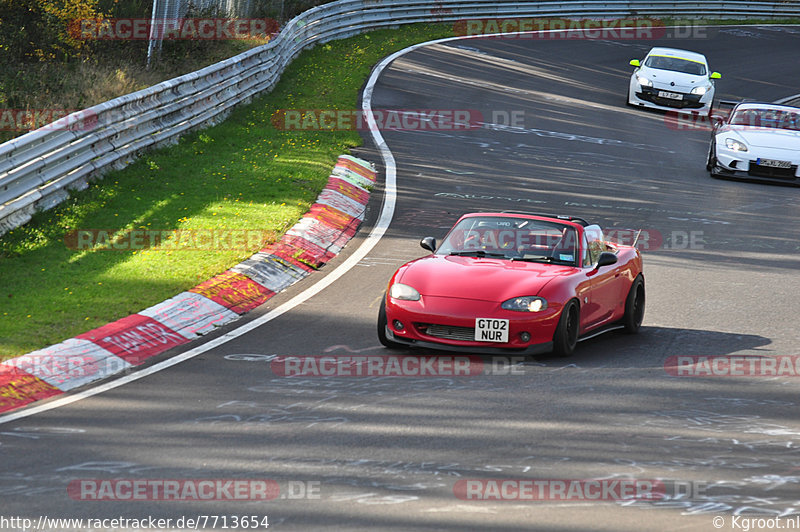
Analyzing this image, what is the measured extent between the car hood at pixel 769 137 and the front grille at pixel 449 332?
43.3 ft

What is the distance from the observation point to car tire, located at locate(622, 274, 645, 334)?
35.9ft

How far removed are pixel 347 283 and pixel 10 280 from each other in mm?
3580

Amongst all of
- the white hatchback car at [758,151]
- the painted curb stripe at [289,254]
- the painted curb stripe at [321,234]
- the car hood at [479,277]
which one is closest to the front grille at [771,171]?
the white hatchback car at [758,151]

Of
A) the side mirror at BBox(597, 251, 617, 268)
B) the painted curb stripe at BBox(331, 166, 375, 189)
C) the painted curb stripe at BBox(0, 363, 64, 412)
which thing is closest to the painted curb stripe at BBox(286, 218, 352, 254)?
the painted curb stripe at BBox(331, 166, 375, 189)

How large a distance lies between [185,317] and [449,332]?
261 cm

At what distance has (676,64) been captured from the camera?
28875mm

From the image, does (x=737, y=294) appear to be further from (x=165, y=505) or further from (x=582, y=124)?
(x=582, y=124)

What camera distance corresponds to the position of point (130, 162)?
1647 centimetres

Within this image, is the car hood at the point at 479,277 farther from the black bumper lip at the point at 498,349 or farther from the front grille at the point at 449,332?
the black bumper lip at the point at 498,349

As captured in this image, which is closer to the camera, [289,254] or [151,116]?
[289,254]

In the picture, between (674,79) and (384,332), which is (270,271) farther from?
(674,79)

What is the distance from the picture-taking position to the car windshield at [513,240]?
418 inches

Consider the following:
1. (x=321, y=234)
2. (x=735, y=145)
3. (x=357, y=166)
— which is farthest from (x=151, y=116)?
(x=735, y=145)

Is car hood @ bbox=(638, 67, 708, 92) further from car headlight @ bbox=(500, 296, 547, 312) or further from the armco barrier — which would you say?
car headlight @ bbox=(500, 296, 547, 312)
